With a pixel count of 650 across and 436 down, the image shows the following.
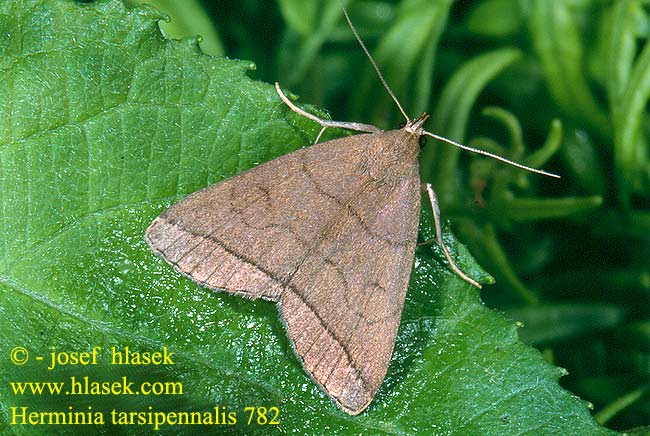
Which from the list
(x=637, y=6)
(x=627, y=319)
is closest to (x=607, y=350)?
(x=627, y=319)

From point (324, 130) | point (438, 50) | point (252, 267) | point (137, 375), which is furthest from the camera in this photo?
point (438, 50)

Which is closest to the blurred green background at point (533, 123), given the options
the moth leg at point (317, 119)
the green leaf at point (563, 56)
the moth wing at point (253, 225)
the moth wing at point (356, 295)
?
the green leaf at point (563, 56)

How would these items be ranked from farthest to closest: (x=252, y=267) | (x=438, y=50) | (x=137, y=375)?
(x=438, y=50) < (x=252, y=267) < (x=137, y=375)

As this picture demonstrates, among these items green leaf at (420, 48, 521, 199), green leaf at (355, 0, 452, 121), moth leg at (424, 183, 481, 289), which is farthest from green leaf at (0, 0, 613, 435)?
green leaf at (355, 0, 452, 121)

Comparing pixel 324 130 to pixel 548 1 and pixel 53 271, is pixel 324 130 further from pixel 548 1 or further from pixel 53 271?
pixel 548 1

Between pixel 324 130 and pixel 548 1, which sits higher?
pixel 548 1

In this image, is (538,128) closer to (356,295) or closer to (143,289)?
(356,295)

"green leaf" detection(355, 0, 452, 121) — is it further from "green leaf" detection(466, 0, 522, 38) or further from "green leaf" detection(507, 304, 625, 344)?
"green leaf" detection(507, 304, 625, 344)
